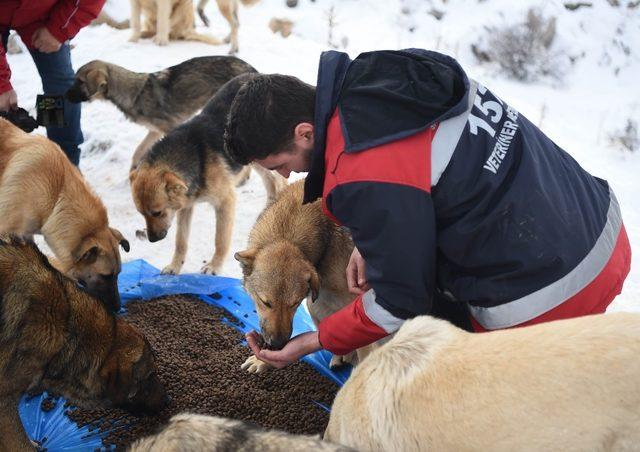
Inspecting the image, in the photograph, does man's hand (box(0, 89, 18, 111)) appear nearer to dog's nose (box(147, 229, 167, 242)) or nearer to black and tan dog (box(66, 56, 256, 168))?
dog's nose (box(147, 229, 167, 242))

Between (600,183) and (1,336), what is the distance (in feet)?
9.77

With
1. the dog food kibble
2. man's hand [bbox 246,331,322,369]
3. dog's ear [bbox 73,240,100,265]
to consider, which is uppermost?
man's hand [bbox 246,331,322,369]

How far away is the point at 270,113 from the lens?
239 centimetres

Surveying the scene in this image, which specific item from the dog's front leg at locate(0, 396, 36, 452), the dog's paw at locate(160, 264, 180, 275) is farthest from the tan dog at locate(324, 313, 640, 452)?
the dog's paw at locate(160, 264, 180, 275)

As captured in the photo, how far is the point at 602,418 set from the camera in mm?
1691

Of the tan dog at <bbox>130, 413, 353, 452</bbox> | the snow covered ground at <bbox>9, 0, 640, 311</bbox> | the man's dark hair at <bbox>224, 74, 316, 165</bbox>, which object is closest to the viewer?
the tan dog at <bbox>130, 413, 353, 452</bbox>

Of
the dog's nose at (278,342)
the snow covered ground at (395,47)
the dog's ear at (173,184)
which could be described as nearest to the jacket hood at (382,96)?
the dog's nose at (278,342)

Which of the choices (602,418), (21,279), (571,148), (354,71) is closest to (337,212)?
(354,71)

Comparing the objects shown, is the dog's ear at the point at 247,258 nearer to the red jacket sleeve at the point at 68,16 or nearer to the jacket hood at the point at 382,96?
the jacket hood at the point at 382,96

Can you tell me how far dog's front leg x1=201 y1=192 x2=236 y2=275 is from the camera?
5.15 metres

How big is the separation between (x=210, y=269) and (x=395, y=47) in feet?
29.0

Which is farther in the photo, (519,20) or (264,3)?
(264,3)

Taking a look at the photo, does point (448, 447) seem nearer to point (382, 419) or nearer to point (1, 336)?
point (382, 419)

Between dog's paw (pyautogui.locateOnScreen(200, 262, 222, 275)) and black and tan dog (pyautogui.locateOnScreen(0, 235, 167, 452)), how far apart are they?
208 centimetres
